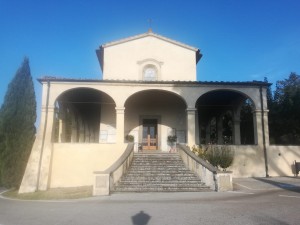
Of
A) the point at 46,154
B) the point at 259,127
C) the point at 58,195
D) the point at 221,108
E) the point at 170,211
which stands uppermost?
the point at 221,108

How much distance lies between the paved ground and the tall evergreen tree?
650 centimetres

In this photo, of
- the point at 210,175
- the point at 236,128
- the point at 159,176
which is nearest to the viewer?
the point at 210,175

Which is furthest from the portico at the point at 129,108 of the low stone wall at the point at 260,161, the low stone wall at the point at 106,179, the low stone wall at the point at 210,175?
the low stone wall at the point at 106,179

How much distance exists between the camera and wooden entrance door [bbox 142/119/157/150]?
2145 cm

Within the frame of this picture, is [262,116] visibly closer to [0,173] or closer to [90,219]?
[90,219]

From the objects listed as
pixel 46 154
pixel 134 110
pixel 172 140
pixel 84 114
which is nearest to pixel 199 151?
pixel 172 140

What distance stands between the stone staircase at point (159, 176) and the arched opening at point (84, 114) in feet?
17.0

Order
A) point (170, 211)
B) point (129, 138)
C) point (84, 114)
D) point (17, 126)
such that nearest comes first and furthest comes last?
point (170, 211) → point (17, 126) → point (129, 138) → point (84, 114)

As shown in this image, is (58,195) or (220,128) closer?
(58,195)

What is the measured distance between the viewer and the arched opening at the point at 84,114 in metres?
19.6

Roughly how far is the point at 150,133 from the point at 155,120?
1.02 metres

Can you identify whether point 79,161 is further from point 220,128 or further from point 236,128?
point 220,128

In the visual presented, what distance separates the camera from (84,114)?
23812 mm

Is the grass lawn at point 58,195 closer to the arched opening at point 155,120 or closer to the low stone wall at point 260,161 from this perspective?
the arched opening at point 155,120
